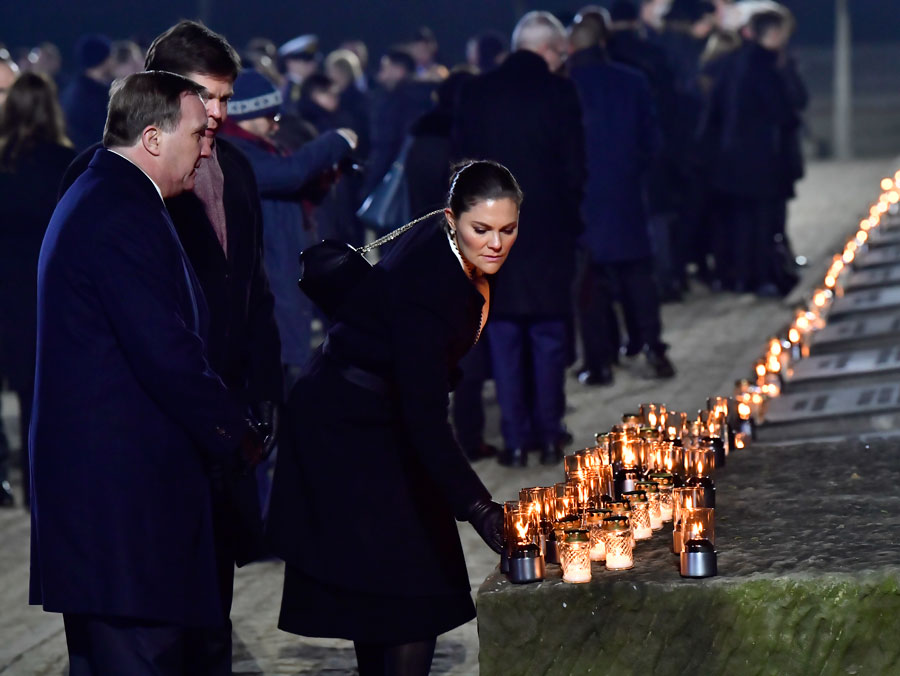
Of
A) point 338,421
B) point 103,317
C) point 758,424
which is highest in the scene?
point 103,317

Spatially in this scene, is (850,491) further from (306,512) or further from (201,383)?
(201,383)

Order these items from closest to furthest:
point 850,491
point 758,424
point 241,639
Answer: point 850,491
point 241,639
point 758,424

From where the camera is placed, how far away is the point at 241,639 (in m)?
6.00

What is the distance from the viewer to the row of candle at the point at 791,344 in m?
6.87

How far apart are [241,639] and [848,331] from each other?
449cm

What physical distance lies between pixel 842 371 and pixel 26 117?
150 inches

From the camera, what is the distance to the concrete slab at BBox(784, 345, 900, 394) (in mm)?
8109

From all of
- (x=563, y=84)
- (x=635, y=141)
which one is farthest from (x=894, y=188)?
(x=563, y=84)

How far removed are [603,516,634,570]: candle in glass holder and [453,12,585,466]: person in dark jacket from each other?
3.99 metres

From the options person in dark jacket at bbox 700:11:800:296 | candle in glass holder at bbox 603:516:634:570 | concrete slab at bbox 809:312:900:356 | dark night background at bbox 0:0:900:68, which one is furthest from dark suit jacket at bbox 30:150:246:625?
dark night background at bbox 0:0:900:68

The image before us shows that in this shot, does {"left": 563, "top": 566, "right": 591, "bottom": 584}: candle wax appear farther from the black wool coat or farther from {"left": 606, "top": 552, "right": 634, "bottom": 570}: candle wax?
the black wool coat

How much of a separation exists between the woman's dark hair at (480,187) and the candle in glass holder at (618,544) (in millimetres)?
809

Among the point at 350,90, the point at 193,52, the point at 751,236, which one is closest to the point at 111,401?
the point at 193,52

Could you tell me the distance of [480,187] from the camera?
13.9 ft
